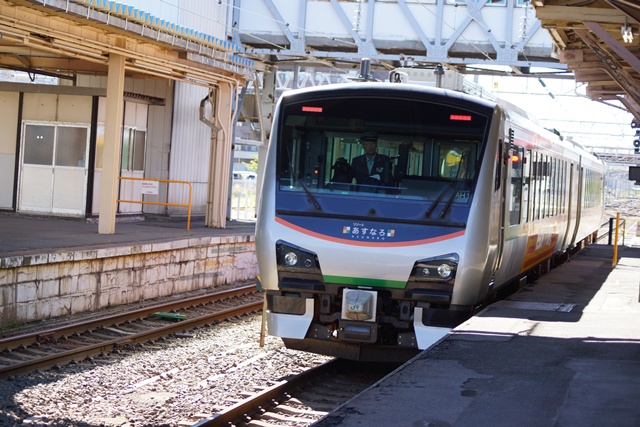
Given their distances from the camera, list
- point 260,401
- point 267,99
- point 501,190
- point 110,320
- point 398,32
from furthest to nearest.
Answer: point 267,99 < point 398,32 < point 110,320 < point 501,190 < point 260,401

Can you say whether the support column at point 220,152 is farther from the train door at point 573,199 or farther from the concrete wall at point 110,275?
the train door at point 573,199

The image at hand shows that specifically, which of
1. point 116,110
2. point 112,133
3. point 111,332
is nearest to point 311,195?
point 111,332

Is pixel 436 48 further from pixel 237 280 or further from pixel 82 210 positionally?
pixel 82 210

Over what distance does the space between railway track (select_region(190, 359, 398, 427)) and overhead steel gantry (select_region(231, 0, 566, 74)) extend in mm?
14216

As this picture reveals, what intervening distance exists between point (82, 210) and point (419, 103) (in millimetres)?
12642

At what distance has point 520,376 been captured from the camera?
721 centimetres

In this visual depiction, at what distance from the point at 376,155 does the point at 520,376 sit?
326 centimetres

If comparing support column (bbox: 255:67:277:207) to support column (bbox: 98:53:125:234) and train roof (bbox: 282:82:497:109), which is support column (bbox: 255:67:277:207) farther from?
train roof (bbox: 282:82:497:109)

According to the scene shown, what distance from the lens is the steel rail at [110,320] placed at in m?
11.1

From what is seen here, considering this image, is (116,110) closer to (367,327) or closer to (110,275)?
(110,275)

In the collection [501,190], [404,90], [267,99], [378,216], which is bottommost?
[378,216]

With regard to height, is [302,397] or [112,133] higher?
[112,133]

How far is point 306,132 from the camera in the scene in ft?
32.6

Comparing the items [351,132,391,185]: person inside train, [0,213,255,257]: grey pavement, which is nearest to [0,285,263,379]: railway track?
[0,213,255,257]: grey pavement
